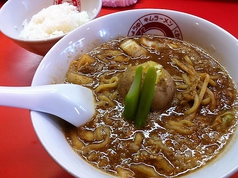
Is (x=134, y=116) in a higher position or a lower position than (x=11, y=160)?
higher

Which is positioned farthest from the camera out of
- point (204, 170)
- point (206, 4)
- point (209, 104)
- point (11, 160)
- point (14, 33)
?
point (206, 4)

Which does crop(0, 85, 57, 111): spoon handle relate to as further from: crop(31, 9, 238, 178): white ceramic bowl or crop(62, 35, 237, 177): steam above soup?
crop(62, 35, 237, 177): steam above soup

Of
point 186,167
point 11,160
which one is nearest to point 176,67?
point 186,167

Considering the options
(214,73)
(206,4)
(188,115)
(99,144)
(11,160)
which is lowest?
(11,160)

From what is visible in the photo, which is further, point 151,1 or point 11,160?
point 151,1

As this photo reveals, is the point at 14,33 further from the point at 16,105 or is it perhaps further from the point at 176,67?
the point at 176,67

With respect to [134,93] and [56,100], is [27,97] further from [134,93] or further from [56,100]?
[134,93]

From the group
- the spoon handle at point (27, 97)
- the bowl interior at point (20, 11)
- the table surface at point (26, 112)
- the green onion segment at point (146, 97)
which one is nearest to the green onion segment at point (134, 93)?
the green onion segment at point (146, 97)

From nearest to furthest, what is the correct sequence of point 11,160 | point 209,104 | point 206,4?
point 209,104 < point 11,160 < point 206,4
